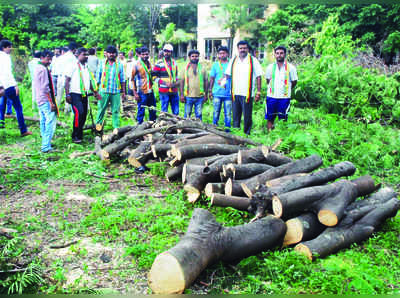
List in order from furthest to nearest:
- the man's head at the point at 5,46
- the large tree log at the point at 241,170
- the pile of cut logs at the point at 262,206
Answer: the man's head at the point at 5,46 → the large tree log at the point at 241,170 → the pile of cut logs at the point at 262,206

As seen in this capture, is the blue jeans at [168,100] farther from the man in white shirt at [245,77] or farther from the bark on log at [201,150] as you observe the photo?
the bark on log at [201,150]

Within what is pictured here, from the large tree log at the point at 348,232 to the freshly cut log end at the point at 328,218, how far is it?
75mm

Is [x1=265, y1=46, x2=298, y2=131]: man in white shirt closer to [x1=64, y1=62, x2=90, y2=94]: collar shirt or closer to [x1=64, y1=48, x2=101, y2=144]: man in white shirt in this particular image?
[x1=64, y1=48, x2=101, y2=144]: man in white shirt

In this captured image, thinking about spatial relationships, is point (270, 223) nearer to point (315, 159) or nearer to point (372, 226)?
point (372, 226)

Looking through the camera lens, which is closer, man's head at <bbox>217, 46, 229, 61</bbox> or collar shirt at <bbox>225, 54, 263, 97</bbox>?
collar shirt at <bbox>225, 54, 263, 97</bbox>

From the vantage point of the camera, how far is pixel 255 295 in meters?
2.75

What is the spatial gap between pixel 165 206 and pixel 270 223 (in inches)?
68.9

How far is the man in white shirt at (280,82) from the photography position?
771 centimetres

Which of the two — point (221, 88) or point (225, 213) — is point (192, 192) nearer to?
point (225, 213)

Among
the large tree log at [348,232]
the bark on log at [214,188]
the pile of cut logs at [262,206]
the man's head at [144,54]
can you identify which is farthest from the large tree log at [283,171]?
the man's head at [144,54]

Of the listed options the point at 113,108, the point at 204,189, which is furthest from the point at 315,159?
the point at 113,108

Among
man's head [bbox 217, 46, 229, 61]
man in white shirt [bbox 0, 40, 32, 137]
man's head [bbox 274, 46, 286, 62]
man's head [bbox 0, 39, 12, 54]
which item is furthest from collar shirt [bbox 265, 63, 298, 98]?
man's head [bbox 0, 39, 12, 54]

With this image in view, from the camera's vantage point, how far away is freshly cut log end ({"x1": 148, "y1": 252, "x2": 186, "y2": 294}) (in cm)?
274

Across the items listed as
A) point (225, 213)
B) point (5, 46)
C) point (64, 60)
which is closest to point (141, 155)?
point (225, 213)
